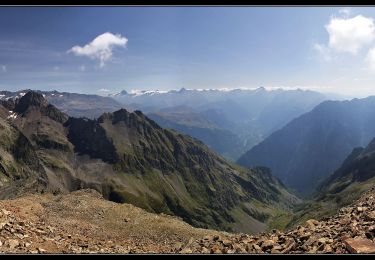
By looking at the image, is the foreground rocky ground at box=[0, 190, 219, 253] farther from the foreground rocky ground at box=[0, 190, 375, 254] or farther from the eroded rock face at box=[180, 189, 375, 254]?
the eroded rock face at box=[180, 189, 375, 254]

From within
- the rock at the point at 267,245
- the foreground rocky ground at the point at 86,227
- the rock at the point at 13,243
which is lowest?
the foreground rocky ground at the point at 86,227

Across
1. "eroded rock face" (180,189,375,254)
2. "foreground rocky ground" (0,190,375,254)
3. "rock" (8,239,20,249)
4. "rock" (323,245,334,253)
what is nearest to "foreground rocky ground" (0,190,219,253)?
"foreground rocky ground" (0,190,375,254)

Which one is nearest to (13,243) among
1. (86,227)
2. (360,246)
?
(360,246)

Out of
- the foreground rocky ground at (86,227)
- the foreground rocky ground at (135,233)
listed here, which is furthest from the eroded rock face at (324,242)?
the foreground rocky ground at (86,227)

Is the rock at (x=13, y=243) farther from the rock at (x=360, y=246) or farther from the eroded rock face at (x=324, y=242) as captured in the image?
the rock at (x=360, y=246)

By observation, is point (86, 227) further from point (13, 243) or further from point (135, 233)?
point (13, 243)

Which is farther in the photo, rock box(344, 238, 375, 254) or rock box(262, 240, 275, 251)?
rock box(262, 240, 275, 251)
